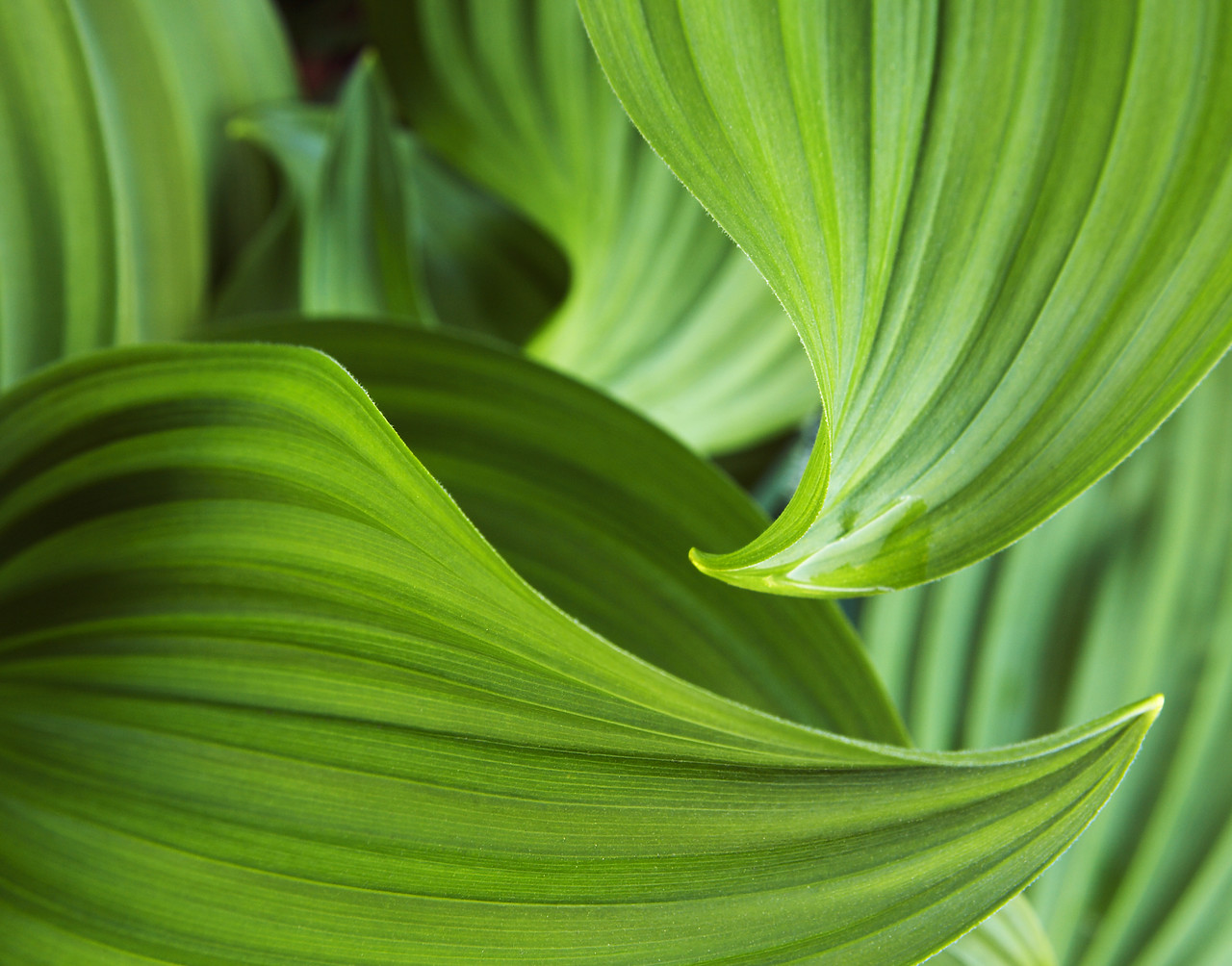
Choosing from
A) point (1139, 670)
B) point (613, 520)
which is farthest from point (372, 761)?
point (1139, 670)

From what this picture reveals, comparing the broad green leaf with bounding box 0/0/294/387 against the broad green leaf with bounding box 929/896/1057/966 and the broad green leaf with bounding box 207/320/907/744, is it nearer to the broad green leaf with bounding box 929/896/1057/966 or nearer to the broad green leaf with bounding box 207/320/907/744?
the broad green leaf with bounding box 207/320/907/744

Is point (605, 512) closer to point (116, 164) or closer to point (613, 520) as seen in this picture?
point (613, 520)

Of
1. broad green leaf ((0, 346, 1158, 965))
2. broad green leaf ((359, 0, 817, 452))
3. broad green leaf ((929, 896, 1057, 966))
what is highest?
broad green leaf ((359, 0, 817, 452))

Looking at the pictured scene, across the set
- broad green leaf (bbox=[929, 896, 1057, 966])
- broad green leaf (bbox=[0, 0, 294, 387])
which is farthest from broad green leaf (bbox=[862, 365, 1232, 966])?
broad green leaf (bbox=[0, 0, 294, 387])

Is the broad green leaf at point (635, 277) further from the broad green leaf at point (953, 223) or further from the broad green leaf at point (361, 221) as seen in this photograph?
the broad green leaf at point (953, 223)

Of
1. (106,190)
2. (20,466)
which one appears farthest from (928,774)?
(106,190)
